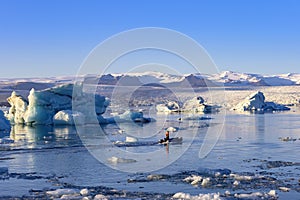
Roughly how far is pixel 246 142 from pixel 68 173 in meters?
10.2

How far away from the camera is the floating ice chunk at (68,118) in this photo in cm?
3141

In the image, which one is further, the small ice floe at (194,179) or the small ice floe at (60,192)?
the small ice floe at (194,179)

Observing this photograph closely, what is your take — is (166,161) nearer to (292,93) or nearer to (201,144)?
(201,144)

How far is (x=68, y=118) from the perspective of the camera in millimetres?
31391

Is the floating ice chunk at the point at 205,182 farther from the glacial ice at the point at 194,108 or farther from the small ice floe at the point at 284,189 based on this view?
the glacial ice at the point at 194,108

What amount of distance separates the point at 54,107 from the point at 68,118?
2.15 m

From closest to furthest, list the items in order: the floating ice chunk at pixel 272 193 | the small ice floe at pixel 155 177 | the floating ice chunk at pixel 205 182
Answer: the floating ice chunk at pixel 272 193, the floating ice chunk at pixel 205 182, the small ice floe at pixel 155 177

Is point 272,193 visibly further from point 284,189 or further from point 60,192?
point 60,192

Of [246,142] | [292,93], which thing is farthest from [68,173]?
[292,93]

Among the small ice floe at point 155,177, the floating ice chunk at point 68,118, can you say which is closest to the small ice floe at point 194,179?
the small ice floe at point 155,177

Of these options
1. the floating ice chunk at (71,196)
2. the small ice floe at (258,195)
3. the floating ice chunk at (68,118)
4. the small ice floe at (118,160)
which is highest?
the floating ice chunk at (68,118)

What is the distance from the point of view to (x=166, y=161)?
1458cm

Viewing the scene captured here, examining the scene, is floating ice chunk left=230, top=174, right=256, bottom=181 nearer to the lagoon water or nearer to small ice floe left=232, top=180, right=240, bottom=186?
the lagoon water

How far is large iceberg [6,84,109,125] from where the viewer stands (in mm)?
31672
